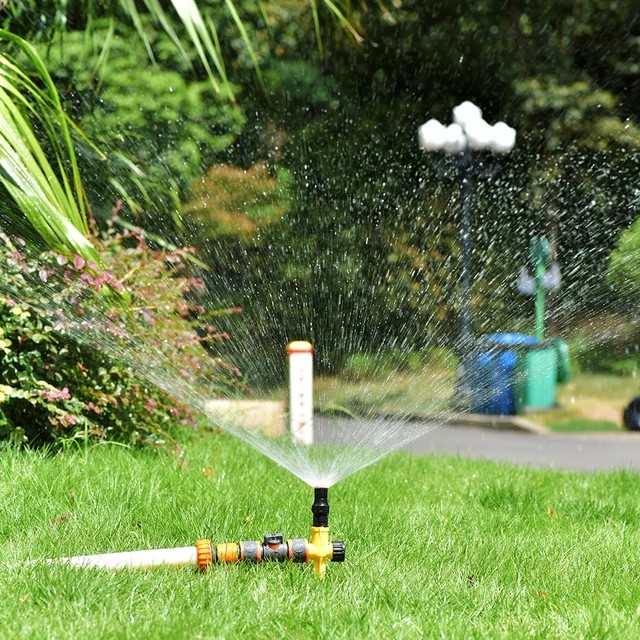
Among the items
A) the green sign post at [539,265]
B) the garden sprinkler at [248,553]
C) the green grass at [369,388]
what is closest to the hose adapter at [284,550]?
the garden sprinkler at [248,553]

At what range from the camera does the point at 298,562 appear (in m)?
2.18

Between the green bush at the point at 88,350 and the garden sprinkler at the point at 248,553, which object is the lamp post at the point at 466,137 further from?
the garden sprinkler at the point at 248,553

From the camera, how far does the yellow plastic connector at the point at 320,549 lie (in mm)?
2127

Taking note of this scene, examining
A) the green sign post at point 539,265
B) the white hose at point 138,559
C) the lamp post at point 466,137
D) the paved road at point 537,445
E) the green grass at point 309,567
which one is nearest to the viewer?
the green grass at point 309,567

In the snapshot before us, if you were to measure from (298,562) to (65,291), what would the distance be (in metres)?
1.66

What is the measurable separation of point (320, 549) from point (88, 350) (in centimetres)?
176

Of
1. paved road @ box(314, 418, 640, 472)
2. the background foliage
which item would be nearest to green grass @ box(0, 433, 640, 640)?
paved road @ box(314, 418, 640, 472)

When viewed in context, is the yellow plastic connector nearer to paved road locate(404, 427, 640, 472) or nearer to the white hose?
the white hose

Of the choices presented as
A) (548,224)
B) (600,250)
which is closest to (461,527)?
(600,250)

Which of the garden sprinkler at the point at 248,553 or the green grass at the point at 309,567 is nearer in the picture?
the green grass at the point at 309,567

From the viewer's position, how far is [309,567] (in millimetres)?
2184

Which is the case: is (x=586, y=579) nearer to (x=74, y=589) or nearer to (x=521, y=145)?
(x=74, y=589)

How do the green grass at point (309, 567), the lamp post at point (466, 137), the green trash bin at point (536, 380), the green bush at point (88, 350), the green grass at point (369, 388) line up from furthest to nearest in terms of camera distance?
the green trash bin at point (536, 380), the lamp post at point (466, 137), the green grass at point (369, 388), the green bush at point (88, 350), the green grass at point (309, 567)

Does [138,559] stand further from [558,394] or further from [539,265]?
[558,394]
